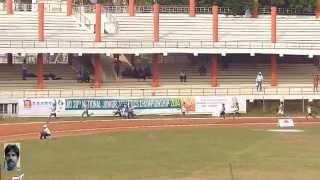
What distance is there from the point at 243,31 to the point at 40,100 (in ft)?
73.7

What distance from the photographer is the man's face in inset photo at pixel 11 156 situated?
16562 mm

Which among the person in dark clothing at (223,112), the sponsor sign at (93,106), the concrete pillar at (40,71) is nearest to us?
the sponsor sign at (93,106)

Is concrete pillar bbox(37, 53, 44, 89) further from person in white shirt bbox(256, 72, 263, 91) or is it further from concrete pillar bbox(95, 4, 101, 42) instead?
person in white shirt bbox(256, 72, 263, 91)

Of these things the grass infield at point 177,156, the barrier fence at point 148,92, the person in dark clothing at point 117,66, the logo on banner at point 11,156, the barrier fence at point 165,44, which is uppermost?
the barrier fence at point 165,44

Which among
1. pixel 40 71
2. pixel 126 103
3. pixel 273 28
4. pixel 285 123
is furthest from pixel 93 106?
pixel 273 28

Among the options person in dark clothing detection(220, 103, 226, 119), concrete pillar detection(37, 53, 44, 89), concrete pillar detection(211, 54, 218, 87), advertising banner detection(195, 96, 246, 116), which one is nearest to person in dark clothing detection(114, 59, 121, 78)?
concrete pillar detection(37, 53, 44, 89)

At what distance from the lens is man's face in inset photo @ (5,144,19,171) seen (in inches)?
652

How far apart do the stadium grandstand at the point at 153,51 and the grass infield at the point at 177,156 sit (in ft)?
46.3

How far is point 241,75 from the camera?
208ft

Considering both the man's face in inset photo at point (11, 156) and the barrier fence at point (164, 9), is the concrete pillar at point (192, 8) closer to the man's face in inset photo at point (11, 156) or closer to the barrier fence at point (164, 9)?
the barrier fence at point (164, 9)

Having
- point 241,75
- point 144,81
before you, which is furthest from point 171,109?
point 241,75

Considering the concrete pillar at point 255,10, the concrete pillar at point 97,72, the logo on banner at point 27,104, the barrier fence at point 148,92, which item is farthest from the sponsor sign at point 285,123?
the concrete pillar at point 255,10

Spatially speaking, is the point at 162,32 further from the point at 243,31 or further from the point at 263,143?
the point at 263,143

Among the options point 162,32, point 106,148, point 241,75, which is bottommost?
point 106,148
